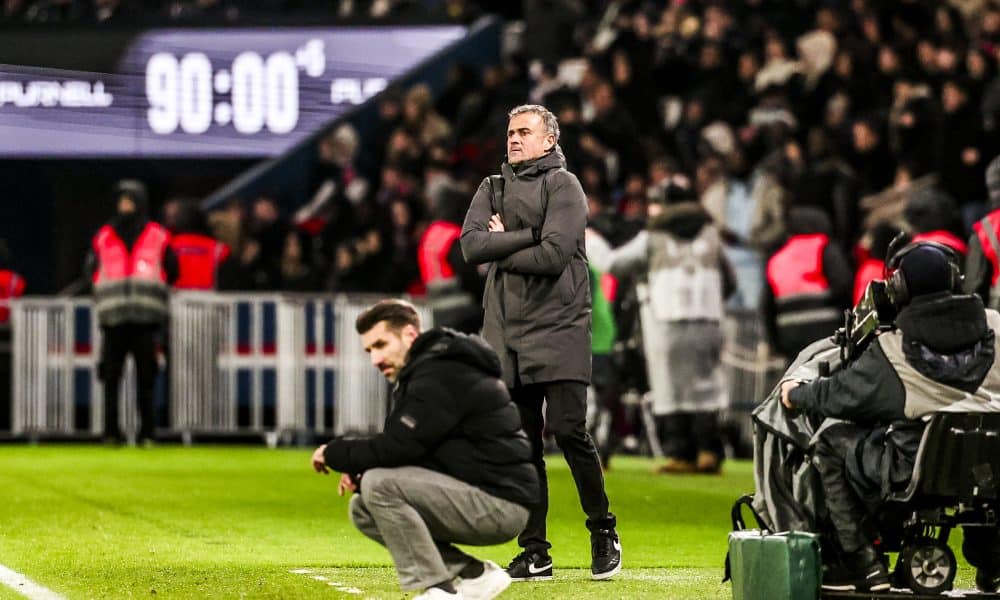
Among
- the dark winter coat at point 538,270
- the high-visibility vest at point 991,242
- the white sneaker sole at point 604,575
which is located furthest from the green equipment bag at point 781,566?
the high-visibility vest at point 991,242

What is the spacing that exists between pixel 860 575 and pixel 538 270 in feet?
6.78

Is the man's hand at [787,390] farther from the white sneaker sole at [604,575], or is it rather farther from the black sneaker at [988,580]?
the white sneaker sole at [604,575]

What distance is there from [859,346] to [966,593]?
1.06 meters

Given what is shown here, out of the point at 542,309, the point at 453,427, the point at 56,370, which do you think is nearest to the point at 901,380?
the point at 453,427

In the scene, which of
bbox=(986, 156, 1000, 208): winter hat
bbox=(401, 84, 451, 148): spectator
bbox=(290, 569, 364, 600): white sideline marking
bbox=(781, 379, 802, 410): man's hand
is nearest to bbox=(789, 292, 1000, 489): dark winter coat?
bbox=(781, 379, 802, 410): man's hand

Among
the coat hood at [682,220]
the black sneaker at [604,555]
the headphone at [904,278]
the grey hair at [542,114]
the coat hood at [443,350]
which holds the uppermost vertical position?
the grey hair at [542,114]

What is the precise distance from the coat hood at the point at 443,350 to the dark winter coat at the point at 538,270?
1.68 m

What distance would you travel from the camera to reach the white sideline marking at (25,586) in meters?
9.01

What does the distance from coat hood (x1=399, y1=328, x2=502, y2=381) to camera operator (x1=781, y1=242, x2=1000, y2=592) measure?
4.58 ft

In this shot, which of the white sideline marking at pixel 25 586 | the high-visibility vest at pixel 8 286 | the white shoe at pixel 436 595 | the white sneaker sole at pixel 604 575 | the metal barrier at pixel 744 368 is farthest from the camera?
the high-visibility vest at pixel 8 286

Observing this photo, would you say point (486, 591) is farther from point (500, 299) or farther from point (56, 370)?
point (56, 370)

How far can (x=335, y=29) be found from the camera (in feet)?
88.7

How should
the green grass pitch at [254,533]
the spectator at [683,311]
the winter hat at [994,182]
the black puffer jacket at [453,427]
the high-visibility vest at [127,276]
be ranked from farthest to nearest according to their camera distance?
the high-visibility vest at [127,276]
the spectator at [683,311]
the winter hat at [994,182]
the green grass pitch at [254,533]
the black puffer jacket at [453,427]

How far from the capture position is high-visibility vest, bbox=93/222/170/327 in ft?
67.2
